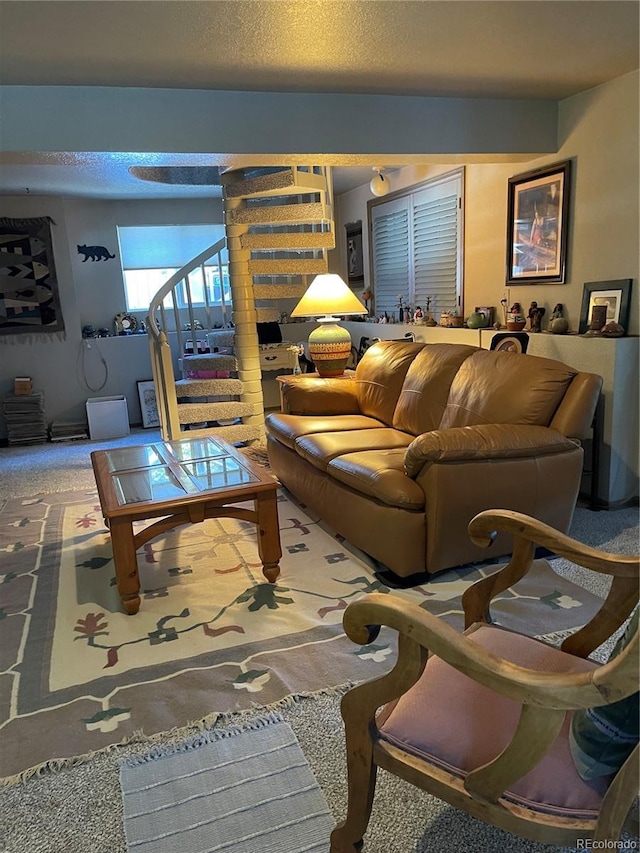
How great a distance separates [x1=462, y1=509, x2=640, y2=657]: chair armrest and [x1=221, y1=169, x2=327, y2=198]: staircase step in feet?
11.2

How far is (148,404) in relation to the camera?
6219mm

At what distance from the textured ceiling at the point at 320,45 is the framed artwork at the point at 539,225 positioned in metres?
0.53

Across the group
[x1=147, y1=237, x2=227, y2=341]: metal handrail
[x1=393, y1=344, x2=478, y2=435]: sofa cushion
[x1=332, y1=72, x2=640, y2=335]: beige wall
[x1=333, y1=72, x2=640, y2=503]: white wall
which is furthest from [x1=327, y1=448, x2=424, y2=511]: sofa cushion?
[x1=147, y1=237, x2=227, y2=341]: metal handrail

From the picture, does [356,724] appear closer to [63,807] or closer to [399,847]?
[399,847]

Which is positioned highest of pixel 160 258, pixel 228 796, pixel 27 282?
pixel 160 258

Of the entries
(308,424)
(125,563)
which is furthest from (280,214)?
(125,563)

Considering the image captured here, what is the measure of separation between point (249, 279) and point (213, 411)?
1142mm

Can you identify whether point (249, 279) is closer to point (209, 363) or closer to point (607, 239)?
point (209, 363)

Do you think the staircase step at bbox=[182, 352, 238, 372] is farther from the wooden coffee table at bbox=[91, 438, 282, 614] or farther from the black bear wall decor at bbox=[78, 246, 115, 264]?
the wooden coffee table at bbox=[91, 438, 282, 614]

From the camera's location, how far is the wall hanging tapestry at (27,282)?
5750 mm

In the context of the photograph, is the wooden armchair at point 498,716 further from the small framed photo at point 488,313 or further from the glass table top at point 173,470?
the small framed photo at point 488,313

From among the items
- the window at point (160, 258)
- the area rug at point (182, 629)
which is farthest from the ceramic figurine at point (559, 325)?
the window at point (160, 258)

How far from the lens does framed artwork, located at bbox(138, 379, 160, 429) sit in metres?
6.20

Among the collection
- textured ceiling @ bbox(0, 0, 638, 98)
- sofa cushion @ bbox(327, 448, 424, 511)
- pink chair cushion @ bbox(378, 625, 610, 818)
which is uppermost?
textured ceiling @ bbox(0, 0, 638, 98)
